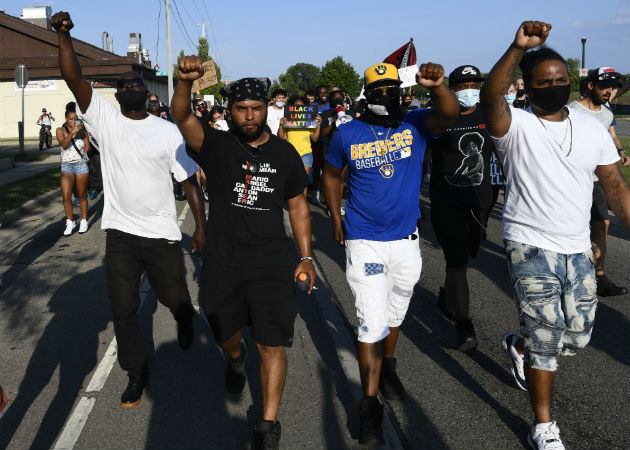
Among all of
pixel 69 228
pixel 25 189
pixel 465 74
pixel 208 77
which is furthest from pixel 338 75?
pixel 465 74

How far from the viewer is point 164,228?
14.5 ft

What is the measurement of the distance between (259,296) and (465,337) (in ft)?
6.07

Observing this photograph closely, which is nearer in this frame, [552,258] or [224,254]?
[552,258]

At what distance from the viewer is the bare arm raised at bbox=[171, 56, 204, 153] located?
3.24 m

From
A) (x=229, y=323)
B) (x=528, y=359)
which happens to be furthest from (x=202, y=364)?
(x=528, y=359)

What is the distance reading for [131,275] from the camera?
434 cm

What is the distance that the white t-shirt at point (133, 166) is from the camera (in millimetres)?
4289

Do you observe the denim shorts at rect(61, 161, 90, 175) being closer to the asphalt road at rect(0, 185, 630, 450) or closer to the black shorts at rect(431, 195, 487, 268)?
the asphalt road at rect(0, 185, 630, 450)

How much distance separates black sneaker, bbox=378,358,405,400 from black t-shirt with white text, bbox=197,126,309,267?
1.06 m

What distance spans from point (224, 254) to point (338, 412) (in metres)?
1.19

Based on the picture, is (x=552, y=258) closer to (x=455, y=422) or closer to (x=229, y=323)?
(x=455, y=422)

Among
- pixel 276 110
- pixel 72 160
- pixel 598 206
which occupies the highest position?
pixel 276 110

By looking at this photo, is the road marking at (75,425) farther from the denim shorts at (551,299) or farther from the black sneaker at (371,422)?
the denim shorts at (551,299)

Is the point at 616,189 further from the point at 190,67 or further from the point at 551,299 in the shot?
the point at 190,67
